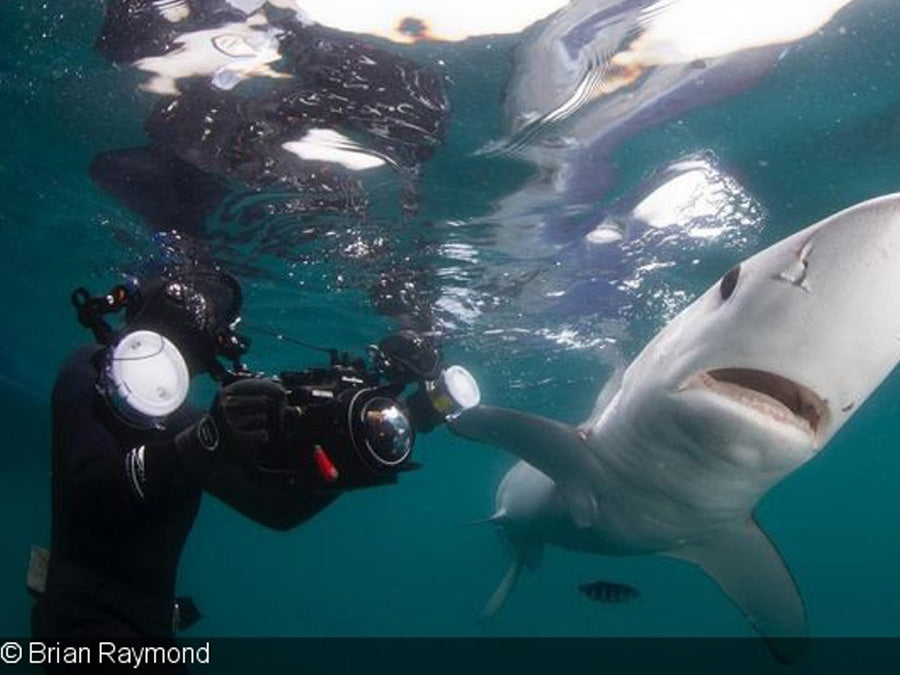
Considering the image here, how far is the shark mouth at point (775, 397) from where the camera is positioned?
353 cm

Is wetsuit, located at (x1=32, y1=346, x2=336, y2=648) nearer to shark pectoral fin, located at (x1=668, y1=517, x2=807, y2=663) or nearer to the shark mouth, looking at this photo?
the shark mouth

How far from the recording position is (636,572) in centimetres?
10525

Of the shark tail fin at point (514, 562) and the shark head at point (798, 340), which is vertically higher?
the shark head at point (798, 340)

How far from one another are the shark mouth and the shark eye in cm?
39

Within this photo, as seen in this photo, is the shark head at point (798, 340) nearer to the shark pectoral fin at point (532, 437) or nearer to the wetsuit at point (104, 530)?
the shark pectoral fin at point (532, 437)

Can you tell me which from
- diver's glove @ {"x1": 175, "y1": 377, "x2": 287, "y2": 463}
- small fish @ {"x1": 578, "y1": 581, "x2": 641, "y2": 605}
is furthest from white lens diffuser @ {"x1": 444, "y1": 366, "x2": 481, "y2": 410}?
small fish @ {"x1": 578, "y1": 581, "x2": 641, "y2": 605}

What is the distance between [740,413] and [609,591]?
8.85 m

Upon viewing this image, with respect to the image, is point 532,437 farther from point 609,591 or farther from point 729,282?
point 609,591

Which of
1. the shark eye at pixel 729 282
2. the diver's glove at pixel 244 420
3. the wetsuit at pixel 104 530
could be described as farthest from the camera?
the shark eye at pixel 729 282

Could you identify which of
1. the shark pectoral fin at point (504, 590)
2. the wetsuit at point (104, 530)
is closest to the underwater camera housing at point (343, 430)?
the wetsuit at point (104, 530)

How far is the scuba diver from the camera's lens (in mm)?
2912

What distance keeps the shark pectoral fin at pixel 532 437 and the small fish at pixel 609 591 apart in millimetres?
5422

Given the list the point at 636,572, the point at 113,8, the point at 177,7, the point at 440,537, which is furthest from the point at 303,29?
the point at 636,572

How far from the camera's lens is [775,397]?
12.0 ft
